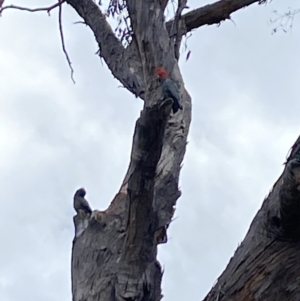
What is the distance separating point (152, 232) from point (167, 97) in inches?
21.6

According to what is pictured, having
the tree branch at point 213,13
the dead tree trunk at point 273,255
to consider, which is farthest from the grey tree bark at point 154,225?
the tree branch at point 213,13

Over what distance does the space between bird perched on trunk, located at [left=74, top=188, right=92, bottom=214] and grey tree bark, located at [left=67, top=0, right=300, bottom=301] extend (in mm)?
33

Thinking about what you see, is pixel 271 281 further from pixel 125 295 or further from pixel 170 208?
pixel 170 208

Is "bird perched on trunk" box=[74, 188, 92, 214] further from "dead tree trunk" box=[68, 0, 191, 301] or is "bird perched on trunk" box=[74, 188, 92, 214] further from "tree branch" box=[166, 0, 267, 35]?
"tree branch" box=[166, 0, 267, 35]

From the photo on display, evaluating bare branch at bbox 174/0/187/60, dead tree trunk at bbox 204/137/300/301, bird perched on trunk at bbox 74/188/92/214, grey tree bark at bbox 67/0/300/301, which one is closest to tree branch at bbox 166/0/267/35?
bare branch at bbox 174/0/187/60

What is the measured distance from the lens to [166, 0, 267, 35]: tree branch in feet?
13.9

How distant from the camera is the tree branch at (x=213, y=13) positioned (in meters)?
4.22

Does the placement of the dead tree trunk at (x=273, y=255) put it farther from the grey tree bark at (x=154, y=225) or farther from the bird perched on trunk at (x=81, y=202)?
the bird perched on trunk at (x=81, y=202)

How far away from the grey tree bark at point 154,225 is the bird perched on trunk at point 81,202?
0.11ft

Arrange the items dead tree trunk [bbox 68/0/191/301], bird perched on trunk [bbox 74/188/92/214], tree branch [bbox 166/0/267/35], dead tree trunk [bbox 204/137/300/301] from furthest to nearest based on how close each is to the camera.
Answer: tree branch [bbox 166/0/267/35]
bird perched on trunk [bbox 74/188/92/214]
dead tree trunk [bbox 68/0/191/301]
dead tree trunk [bbox 204/137/300/301]

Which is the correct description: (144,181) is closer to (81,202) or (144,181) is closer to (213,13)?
(81,202)

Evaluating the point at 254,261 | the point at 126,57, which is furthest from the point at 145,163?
the point at 126,57

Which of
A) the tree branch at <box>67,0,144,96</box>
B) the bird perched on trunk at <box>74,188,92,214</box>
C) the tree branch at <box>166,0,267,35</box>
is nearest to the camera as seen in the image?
the bird perched on trunk at <box>74,188,92,214</box>

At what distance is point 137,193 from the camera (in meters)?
2.27
